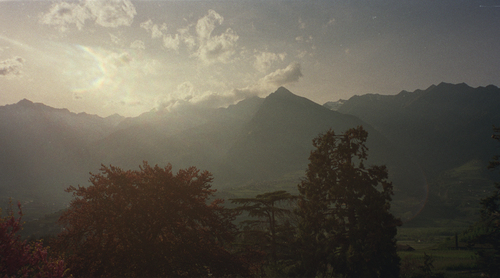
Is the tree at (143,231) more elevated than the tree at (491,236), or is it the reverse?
the tree at (143,231)

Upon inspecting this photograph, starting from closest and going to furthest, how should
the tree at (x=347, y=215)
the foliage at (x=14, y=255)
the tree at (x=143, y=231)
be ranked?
1. the foliage at (x=14, y=255)
2. the tree at (x=143, y=231)
3. the tree at (x=347, y=215)

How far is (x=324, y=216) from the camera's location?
618 inches

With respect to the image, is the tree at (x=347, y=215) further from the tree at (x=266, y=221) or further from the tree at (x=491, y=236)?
the tree at (x=491, y=236)

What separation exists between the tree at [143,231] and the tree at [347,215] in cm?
613

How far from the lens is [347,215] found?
46.6 ft

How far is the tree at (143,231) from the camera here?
10.5 m

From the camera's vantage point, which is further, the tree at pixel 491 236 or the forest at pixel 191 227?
the tree at pixel 491 236

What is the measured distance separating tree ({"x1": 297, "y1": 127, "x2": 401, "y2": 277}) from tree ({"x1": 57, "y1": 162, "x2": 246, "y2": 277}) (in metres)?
6.13

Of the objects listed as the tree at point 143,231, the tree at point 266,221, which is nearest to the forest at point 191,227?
the tree at point 143,231

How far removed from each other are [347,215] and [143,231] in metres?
11.3

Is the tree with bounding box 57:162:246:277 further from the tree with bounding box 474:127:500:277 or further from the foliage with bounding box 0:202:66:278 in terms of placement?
the tree with bounding box 474:127:500:277

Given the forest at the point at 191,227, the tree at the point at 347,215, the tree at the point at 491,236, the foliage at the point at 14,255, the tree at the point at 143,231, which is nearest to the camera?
the foliage at the point at 14,255

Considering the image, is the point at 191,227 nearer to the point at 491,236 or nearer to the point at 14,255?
the point at 14,255

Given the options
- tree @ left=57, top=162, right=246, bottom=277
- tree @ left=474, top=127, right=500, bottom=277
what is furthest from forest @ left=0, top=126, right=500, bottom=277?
tree @ left=474, top=127, right=500, bottom=277
